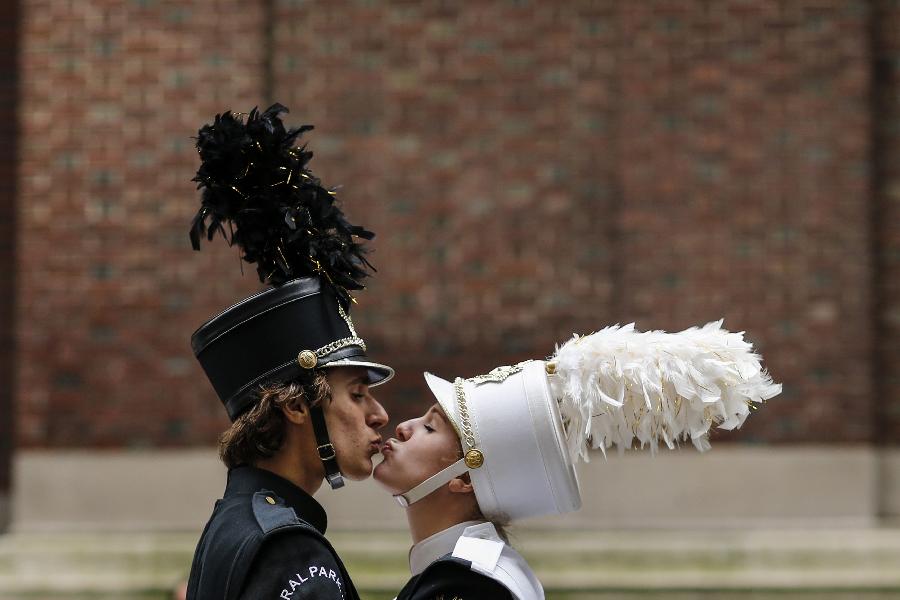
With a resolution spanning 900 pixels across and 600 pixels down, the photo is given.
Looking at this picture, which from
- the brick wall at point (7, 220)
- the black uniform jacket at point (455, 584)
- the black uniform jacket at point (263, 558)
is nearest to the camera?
the black uniform jacket at point (263, 558)

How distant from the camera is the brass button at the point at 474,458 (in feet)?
10.1

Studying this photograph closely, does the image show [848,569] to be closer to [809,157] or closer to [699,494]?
[699,494]

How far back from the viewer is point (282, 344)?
2.92 m

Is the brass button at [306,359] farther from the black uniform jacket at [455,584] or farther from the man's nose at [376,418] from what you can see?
the black uniform jacket at [455,584]

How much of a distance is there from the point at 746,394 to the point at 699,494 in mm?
3348

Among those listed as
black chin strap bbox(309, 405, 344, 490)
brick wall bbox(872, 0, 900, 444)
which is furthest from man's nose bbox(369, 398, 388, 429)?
brick wall bbox(872, 0, 900, 444)

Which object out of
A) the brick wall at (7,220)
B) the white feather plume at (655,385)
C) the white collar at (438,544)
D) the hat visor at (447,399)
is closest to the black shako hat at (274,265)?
the hat visor at (447,399)

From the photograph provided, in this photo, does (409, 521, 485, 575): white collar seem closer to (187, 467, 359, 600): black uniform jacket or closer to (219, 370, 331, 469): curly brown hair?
(187, 467, 359, 600): black uniform jacket

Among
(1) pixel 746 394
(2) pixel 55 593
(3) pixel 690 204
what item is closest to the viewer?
(1) pixel 746 394

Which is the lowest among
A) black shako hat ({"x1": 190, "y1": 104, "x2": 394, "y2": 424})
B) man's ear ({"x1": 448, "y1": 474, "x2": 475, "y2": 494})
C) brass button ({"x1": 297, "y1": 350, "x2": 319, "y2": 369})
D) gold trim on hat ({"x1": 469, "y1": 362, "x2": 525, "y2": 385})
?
man's ear ({"x1": 448, "y1": 474, "x2": 475, "y2": 494})

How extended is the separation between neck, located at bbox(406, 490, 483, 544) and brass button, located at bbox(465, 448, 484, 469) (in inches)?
5.2

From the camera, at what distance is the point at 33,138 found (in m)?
6.23

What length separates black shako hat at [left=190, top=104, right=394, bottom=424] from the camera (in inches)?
115

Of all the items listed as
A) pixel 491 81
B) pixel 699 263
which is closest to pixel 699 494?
pixel 699 263
